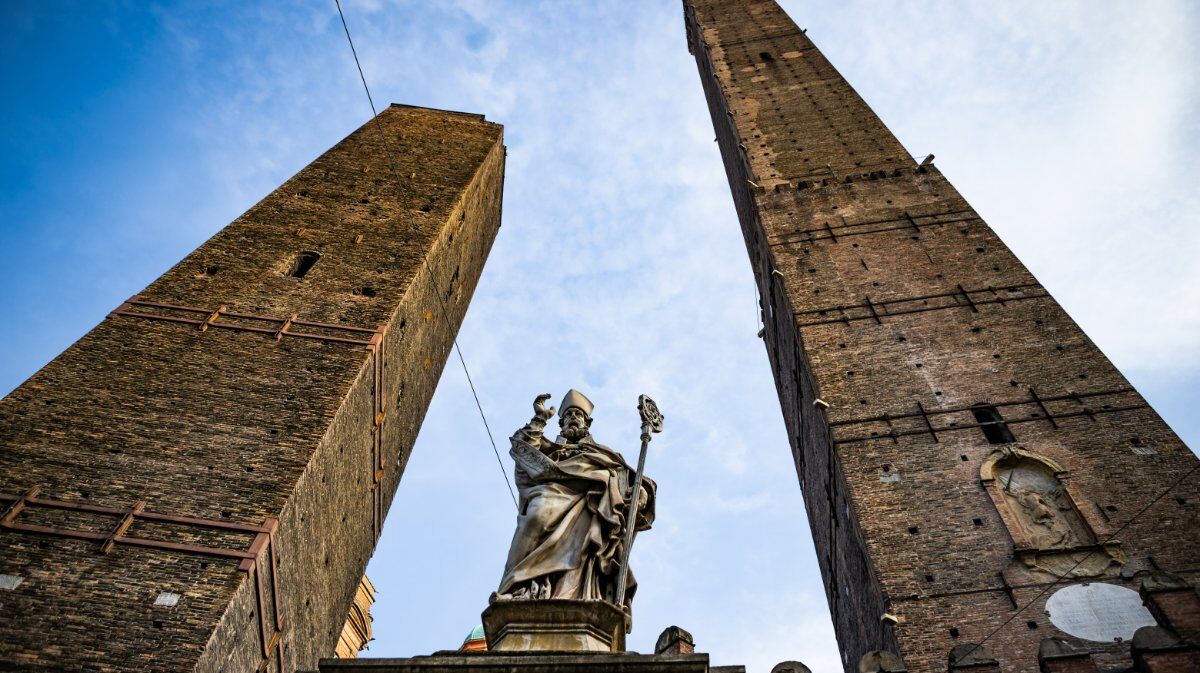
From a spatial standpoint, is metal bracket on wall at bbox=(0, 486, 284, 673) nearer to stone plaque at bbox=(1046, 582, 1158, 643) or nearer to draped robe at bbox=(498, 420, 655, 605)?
draped robe at bbox=(498, 420, 655, 605)

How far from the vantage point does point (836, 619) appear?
1412 centimetres

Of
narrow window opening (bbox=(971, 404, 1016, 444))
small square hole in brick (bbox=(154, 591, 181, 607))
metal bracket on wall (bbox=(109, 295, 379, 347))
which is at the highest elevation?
metal bracket on wall (bbox=(109, 295, 379, 347))

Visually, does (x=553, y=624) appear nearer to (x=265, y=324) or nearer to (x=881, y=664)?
(x=881, y=664)

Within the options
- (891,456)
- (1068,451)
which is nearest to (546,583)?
(891,456)

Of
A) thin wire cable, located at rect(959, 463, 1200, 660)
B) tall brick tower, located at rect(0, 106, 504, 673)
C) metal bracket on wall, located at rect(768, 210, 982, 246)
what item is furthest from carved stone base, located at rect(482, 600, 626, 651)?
metal bracket on wall, located at rect(768, 210, 982, 246)

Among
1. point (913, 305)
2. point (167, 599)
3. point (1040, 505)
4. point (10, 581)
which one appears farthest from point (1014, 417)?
point (10, 581)

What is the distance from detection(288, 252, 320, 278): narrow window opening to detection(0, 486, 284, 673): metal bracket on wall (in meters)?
5.10

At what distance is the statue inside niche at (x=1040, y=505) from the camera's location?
10.1 meters

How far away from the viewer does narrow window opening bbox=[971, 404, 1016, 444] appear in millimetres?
11484

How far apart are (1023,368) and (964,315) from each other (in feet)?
4.60

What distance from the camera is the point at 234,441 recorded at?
32.1 ft

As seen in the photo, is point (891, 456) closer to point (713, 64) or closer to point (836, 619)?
point (836, 619)

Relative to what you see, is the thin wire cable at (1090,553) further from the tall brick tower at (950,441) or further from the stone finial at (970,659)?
the stone finial at (970,659)

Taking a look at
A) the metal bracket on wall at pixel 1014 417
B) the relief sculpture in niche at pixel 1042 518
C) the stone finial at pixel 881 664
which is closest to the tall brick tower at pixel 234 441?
the stone finial at pixel 881 664
